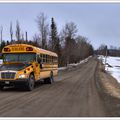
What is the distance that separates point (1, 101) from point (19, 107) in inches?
80.0

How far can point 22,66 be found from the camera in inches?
760

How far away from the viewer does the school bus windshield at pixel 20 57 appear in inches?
809

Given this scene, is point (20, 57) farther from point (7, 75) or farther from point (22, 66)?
point (7, 75)

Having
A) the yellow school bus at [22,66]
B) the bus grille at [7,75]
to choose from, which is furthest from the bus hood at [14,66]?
the bus grille at [7,75]

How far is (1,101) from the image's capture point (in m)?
14.2

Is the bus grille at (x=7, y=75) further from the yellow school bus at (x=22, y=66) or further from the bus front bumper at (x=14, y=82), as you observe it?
the bus front bumper at (x=14, y=82)

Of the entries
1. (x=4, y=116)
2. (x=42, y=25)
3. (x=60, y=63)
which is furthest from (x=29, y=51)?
(x=60, y=63)

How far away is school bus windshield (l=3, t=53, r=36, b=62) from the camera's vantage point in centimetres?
2055

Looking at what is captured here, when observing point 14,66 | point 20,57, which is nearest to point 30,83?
point 14,66

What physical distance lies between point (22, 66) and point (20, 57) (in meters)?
1.50

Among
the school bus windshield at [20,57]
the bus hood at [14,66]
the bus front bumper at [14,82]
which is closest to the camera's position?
the bus front bumper at [14,82]

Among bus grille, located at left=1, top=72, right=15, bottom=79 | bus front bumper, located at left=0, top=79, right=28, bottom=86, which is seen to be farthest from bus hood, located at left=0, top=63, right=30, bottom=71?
bus front bumper, located at left=0, top=79, right=28, bottom=86

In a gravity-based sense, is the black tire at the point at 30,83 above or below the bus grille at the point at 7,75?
below

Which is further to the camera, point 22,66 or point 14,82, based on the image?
point 22,66
